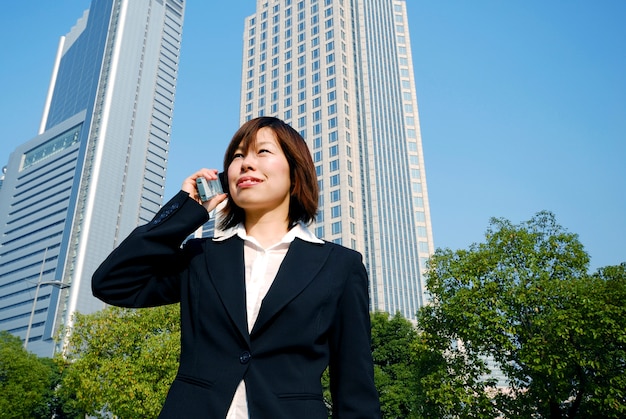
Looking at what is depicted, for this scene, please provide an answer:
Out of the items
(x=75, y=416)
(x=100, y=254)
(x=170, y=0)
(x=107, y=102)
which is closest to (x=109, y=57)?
(x=107, y=102)

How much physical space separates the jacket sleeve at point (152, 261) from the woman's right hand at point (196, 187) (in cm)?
5

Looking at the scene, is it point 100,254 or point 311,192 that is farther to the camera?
point 100,254

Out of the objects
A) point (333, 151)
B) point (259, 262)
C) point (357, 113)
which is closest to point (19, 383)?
point (259, 262)

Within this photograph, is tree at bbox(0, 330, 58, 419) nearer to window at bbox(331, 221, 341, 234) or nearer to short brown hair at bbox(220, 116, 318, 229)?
short brown hair at bbox(220, 116, 318, 229)

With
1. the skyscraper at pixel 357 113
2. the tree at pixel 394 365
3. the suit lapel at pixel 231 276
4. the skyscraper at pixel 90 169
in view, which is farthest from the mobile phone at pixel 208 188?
the skyscraper at pixel 90 169

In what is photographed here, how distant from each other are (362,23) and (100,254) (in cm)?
7281

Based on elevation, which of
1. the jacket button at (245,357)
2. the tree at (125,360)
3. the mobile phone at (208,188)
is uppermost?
the tree at (125,360)

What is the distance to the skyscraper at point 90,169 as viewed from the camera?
316 ft

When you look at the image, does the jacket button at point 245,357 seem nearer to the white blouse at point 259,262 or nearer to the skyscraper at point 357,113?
the white blouse at point 259,262

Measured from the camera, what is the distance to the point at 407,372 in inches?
1123

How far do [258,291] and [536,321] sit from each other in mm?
15111

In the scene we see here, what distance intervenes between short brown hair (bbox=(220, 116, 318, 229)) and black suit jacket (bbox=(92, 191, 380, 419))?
29 cm

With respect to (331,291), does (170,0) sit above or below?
above

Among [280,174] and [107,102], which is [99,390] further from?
[107,102]
